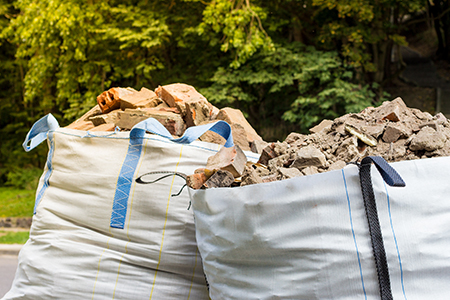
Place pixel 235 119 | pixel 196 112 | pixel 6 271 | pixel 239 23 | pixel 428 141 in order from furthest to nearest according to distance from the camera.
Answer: pixel 239 23 → pixel 6 271 → pixel 235 119 → pixel 196 112 → pixel 428 141

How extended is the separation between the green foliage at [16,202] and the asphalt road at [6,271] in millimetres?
2956

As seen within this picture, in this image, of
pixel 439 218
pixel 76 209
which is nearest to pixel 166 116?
pixel 76 209

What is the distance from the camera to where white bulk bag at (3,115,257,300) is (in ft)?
5.69

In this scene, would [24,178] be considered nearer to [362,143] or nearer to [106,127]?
[106,127]

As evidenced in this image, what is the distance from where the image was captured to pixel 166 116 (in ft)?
6.99

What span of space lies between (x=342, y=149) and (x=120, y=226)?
1.00 metres

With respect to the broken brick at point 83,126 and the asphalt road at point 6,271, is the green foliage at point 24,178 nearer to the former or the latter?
the asphalt road at point 6,271

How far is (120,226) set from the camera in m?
1.78

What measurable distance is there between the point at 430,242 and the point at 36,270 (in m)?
1.65

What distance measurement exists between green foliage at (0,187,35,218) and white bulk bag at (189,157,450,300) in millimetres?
7327

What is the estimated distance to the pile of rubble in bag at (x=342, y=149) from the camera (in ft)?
4.57

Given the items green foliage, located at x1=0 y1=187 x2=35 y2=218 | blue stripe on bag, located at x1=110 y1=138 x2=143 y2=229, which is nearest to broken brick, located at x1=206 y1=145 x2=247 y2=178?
blue stripe on bag, located at x1=110 y1=138 x2=143 y2=229

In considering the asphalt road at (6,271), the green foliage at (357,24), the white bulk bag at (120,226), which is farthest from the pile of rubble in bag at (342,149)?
the green foliage at (357,24)

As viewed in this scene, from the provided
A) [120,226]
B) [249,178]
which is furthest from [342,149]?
[120,226]
